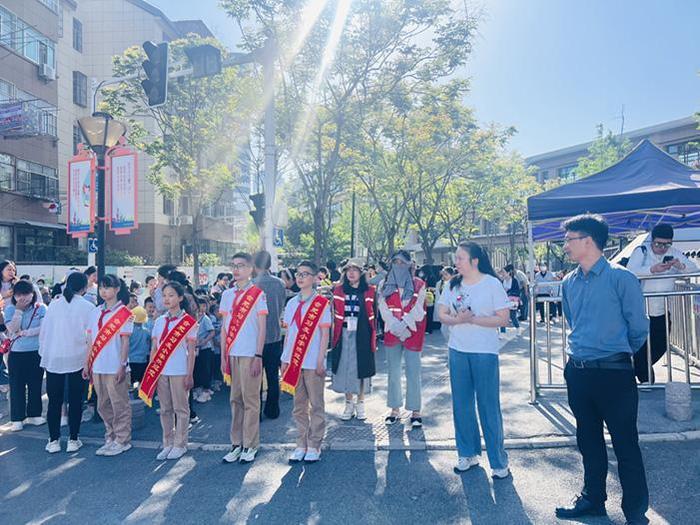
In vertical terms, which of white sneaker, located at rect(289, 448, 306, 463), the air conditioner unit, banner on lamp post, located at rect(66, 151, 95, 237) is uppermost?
the air conditioner unit

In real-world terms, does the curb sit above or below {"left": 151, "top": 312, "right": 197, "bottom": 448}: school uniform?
below

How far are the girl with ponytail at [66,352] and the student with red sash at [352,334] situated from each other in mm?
2715

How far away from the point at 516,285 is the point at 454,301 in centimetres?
1091

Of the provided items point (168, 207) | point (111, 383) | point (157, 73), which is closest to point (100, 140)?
point (157, 73)

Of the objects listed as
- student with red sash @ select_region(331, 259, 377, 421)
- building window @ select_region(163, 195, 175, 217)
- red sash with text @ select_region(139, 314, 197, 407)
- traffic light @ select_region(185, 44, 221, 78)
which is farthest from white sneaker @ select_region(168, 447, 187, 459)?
building window @ select_region(163, 195, 175, 217)

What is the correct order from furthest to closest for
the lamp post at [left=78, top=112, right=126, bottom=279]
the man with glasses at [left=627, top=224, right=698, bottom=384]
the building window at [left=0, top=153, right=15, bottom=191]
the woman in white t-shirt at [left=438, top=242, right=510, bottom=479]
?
the building window at [left=0, top=153, right=15, bottom=191] → the lamp post at [left=78, top=112, right=126, bottom=279] → the man with glasses at [left=627, top=224, right=698, bottom=384] → the woman in white t-shirt at [left=438, top=242, right=510, bottom=479]

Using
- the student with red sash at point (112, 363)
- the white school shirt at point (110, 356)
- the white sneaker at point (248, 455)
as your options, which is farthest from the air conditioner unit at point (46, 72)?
the white sneaker at point (248, 455)

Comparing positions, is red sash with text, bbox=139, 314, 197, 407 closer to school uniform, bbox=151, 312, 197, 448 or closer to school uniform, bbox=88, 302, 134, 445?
school uniform, bbox=151, 312, 197, 448

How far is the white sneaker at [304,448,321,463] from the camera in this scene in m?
4.93

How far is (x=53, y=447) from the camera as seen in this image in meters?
5.57

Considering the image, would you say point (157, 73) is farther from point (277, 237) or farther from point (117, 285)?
point (117, 285)

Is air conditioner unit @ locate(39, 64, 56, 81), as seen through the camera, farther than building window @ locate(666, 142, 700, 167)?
No

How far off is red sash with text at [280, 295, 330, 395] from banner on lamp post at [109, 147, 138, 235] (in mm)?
4033

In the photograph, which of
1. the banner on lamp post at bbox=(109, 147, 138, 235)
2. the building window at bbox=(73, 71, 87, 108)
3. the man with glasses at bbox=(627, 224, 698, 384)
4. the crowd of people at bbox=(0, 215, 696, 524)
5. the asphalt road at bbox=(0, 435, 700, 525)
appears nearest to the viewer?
the crowd of people at bbox=(0, 215, 696, 524)
